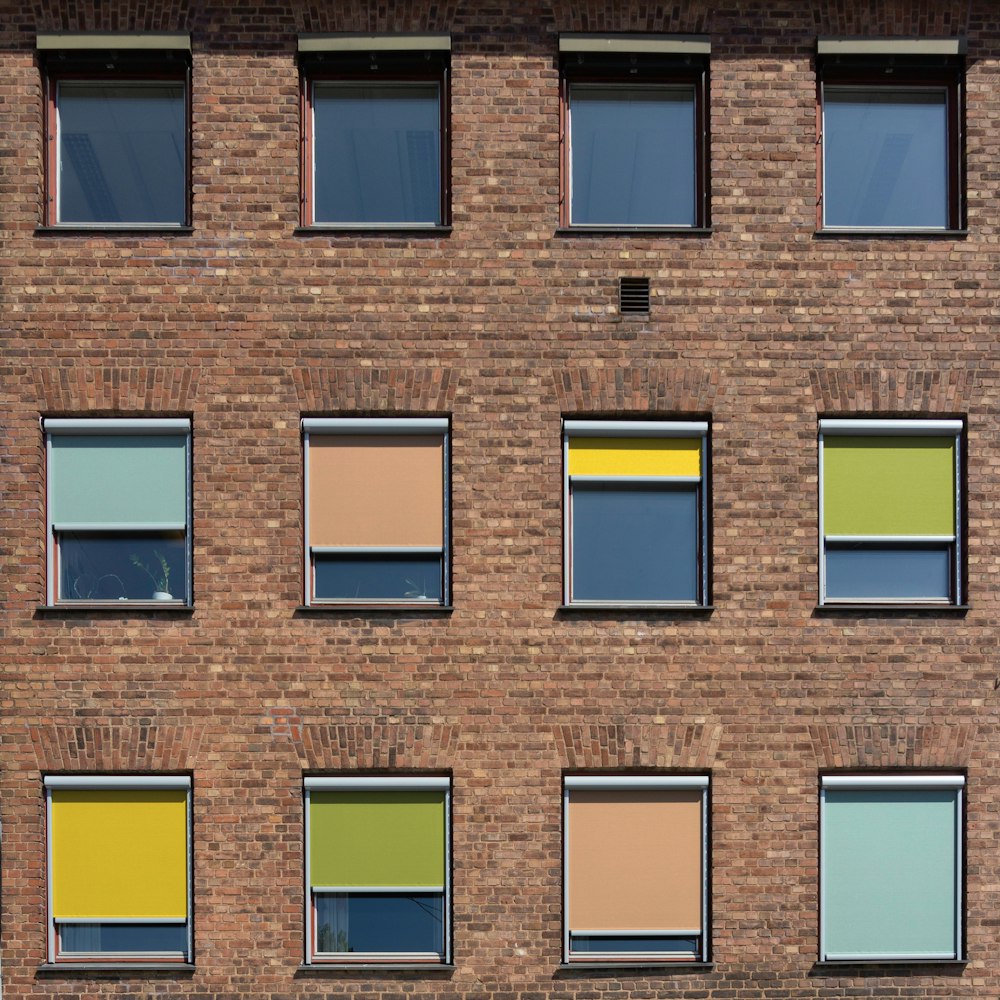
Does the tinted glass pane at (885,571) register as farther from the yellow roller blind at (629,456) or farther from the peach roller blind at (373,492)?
the peach roller blind at (373,492)

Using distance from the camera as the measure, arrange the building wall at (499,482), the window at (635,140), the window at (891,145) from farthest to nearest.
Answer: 1. the window at (891,145)
2. the window at (635,140)
3. the building wall at (499,482)

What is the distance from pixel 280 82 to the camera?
1105cm

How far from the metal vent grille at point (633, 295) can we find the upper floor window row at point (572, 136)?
57cm

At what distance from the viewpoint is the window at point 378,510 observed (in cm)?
1088

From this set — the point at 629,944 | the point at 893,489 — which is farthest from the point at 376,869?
the point at 893,489

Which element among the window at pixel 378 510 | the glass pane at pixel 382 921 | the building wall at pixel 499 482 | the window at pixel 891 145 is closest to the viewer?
the building wall at pixel 499 482

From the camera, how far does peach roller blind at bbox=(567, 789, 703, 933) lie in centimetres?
→ 1070

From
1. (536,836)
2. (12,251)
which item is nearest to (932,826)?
(536,836)

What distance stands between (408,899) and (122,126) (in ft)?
25.8

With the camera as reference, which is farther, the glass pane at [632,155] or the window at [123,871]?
the glass pane at [632,155]

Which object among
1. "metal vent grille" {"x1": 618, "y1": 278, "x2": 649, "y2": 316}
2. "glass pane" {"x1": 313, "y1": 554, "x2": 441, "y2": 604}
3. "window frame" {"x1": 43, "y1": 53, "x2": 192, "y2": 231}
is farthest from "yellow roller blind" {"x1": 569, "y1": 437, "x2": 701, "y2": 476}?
"window frame" {"x1": 43, "y1": 53, "x2": 192, "y2": 231}

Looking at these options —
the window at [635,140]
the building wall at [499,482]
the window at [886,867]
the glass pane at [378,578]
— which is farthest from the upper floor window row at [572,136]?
the window at [886,867]

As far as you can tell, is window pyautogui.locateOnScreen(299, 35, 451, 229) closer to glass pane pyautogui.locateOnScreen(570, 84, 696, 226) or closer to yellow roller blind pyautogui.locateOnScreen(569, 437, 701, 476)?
glass pane pyautogui.locateOnScreen(570, 84, 696, 226)

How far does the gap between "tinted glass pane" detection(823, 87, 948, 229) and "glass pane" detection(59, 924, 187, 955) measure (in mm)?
9183
